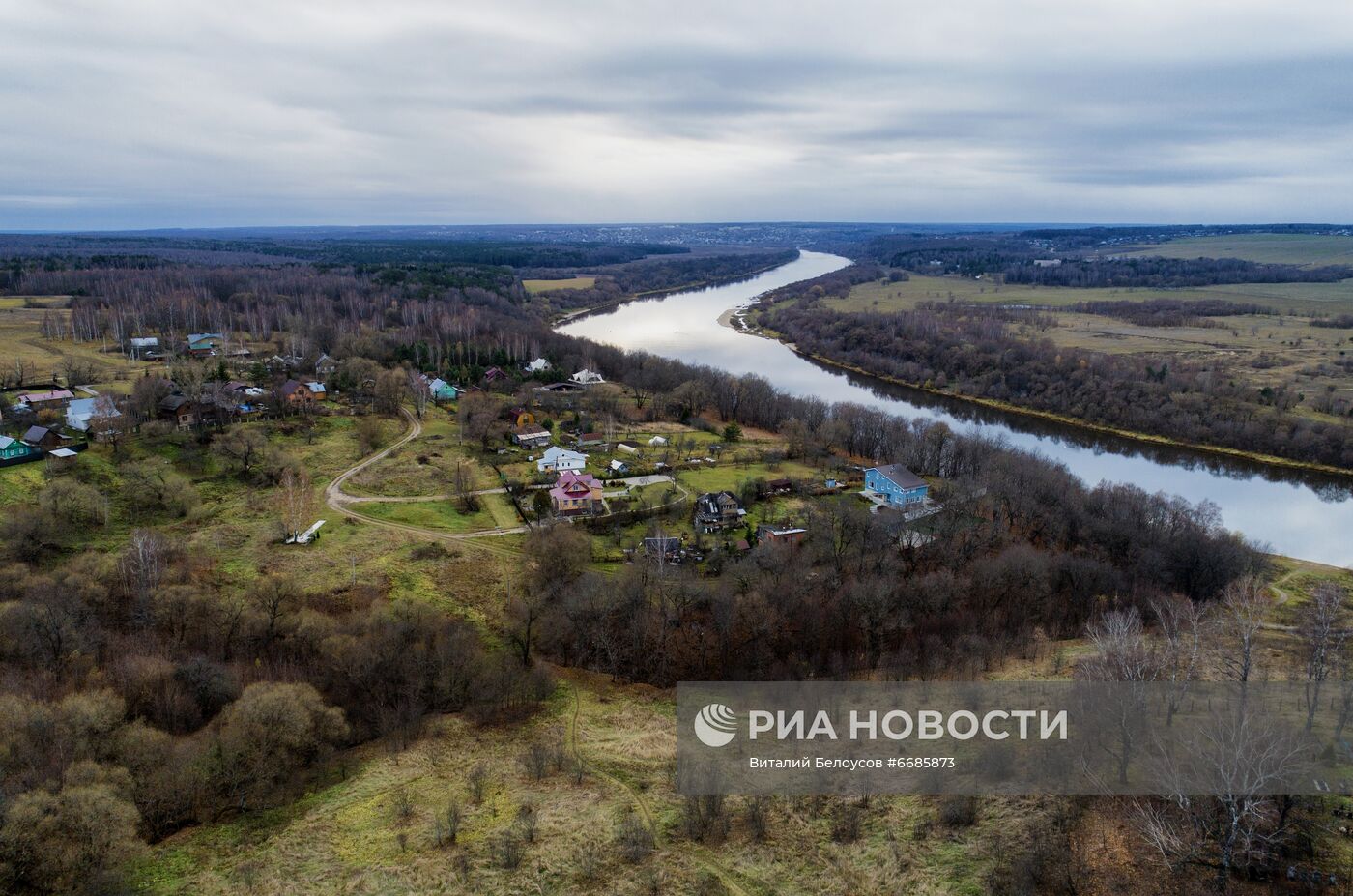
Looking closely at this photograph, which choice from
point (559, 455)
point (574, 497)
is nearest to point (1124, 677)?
point (574, 497)

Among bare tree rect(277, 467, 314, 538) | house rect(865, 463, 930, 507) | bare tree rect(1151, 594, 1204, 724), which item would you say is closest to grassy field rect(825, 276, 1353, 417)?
house rect(865, 463, 930, 507)

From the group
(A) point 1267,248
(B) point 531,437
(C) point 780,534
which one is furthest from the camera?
(A) point 1267,248

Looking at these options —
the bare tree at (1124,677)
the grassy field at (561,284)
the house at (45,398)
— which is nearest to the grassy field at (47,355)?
the house at (45,398)

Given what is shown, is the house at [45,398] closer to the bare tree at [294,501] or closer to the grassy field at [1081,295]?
the bare tree at [294,501]

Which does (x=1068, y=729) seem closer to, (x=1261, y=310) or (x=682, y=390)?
(x=682, y=390)

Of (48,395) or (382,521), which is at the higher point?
(48,395)

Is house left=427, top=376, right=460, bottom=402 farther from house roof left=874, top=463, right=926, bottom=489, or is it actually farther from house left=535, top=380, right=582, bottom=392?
house roof left=874, top=463, right=926, bottom=489

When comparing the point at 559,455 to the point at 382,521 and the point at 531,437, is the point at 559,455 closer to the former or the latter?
the point at 531,437
